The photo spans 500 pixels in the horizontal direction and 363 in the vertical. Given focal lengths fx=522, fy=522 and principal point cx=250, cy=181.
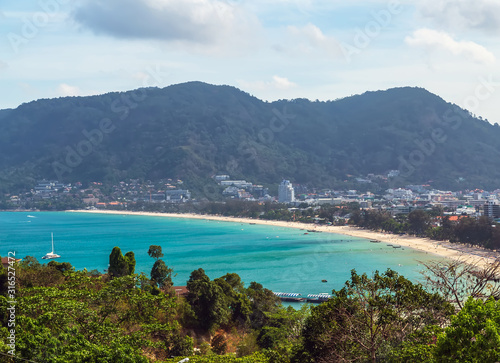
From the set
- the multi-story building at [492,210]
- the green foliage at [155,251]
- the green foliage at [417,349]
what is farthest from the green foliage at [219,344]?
the multi-story building at [492,210]

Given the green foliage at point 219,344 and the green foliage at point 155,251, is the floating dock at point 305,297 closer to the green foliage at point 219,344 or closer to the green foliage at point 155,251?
the green foliage at point 155,251

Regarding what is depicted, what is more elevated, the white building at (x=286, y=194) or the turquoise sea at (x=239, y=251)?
the white building at (x=286, y=194)

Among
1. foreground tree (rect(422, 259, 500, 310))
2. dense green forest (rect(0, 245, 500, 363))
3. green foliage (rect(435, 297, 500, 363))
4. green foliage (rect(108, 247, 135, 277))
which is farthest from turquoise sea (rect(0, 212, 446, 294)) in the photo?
green foliage (rect(435, 297, 500, 363))

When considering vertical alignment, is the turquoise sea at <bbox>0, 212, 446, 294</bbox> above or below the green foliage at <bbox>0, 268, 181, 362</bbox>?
below

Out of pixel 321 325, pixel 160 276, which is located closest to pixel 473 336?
pixel 321 325

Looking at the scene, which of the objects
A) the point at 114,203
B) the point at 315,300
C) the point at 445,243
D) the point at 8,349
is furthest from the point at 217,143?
the point at 8,349

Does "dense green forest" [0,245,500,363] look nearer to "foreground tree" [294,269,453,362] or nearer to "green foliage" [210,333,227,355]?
"foreground tree" [294,269,453,362]

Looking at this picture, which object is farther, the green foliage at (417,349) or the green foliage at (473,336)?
the green foliage at (417,349)
